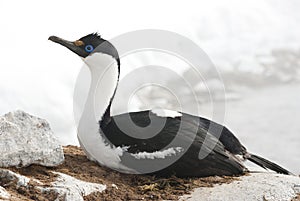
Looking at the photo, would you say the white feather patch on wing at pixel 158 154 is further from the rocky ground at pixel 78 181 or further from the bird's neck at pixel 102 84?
the bird's neck at pixel 102 84

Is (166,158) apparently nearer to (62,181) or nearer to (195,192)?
(195,192)

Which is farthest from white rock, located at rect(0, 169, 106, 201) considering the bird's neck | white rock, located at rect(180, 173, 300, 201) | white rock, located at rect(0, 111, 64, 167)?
the bird's neck

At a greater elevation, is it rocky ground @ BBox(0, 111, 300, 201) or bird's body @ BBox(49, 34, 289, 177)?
bird's body @ BBox(49, 34, 289, 177)

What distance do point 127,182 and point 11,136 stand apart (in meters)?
1.24

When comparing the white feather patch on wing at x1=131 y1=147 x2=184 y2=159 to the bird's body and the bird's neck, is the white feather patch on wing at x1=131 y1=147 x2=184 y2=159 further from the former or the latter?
the bird's neck

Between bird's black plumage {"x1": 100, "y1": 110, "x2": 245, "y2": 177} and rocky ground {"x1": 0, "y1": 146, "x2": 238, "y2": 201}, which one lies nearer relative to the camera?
rocky ground {"x1": 0, "y1": 146, "x2": 238, "y2": 201}

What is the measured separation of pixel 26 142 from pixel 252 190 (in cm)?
221

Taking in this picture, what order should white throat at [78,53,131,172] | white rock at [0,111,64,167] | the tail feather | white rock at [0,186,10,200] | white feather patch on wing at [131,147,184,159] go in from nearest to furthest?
white rock at [0,186,10,200] < white rock at [0,111,64,167] < white feather patch on wing at [131,147,184,159] < white throat at [78,53,131,172] < the tail feather

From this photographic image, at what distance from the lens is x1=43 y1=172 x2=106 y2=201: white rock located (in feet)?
14.9

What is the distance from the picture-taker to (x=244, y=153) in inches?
234

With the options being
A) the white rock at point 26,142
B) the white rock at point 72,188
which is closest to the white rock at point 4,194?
the white rock at point 72,188

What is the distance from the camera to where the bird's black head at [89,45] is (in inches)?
230

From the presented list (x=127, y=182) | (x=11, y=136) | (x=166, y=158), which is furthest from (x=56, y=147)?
(x=166, y=158)

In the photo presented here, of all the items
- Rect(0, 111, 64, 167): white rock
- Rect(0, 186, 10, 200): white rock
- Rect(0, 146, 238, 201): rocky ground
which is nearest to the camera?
Rect(0, 186, 10, 200): white rock
